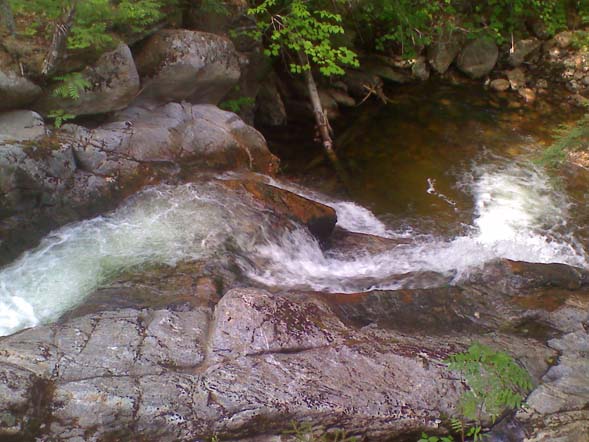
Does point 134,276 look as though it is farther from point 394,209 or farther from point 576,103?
point 576,103

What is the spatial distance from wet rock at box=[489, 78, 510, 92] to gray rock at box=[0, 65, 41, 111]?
11.4 metres

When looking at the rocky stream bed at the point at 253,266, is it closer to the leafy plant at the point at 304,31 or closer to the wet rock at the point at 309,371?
the wet rock at the point at 309,371

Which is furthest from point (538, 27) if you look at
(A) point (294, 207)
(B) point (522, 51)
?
(A) point (294, 207)

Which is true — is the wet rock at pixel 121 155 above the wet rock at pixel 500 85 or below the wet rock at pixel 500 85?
below

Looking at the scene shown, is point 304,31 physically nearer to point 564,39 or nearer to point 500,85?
point 500,85

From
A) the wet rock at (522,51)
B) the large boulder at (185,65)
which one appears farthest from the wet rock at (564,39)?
the large boulder at (185,65)

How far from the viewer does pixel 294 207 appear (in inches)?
299

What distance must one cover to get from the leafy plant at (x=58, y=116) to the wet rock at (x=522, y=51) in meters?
12.2

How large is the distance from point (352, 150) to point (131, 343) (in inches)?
290

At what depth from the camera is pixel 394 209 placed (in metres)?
8.93

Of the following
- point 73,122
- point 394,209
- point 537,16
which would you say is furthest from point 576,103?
point 73,122

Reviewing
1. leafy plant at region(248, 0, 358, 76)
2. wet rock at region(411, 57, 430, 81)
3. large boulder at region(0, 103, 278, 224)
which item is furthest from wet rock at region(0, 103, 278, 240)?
wet rock at region(411, 57, 430, 81)

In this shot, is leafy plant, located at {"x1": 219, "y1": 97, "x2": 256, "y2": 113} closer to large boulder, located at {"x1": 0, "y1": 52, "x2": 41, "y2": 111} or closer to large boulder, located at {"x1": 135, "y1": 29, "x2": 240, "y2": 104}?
large boulder, located at {"x1": 135, "y1": 29, "x2": 240, "y2": 104}

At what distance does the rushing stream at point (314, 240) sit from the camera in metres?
6.07
